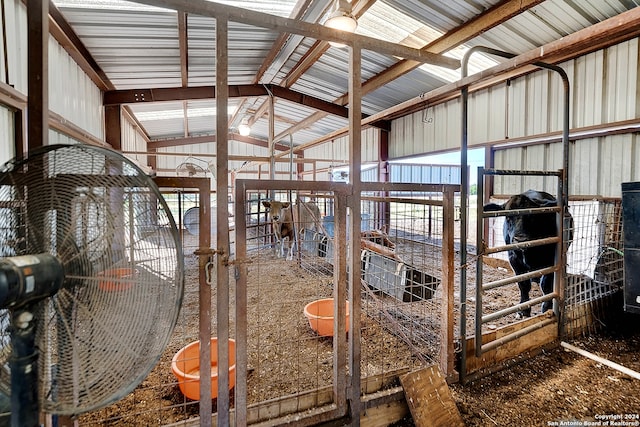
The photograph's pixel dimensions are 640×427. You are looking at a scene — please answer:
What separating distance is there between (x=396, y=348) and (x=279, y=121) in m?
8.51

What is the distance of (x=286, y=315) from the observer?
3068 millimetres

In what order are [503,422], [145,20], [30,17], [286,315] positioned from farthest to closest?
[145,20] < [286,315] < [503,422] < [30,17]

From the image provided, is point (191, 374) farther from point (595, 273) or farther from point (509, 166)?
point (509, 166)

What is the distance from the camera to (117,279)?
32.7 inches

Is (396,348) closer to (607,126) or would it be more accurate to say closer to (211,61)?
(607,126)

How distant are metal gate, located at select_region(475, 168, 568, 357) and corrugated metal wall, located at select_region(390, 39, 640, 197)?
2305mm

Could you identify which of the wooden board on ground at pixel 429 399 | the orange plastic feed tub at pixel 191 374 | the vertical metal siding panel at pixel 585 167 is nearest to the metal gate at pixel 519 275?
the wooden board on ground at pixel 429 399

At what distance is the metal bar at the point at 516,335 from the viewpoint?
7.17 feet

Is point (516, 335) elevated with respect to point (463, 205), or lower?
lower

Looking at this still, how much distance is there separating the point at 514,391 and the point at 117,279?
7.97ft

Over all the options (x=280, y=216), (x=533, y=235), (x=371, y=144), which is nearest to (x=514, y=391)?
(x=533, y=235)

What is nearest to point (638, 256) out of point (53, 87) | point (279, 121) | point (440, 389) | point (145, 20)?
point (440, 389)

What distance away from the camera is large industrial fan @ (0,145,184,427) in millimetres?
812

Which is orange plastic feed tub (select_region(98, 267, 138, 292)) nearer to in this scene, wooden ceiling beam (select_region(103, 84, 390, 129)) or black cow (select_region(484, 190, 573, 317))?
black cow (select_region(484, 190, 573, 317))
